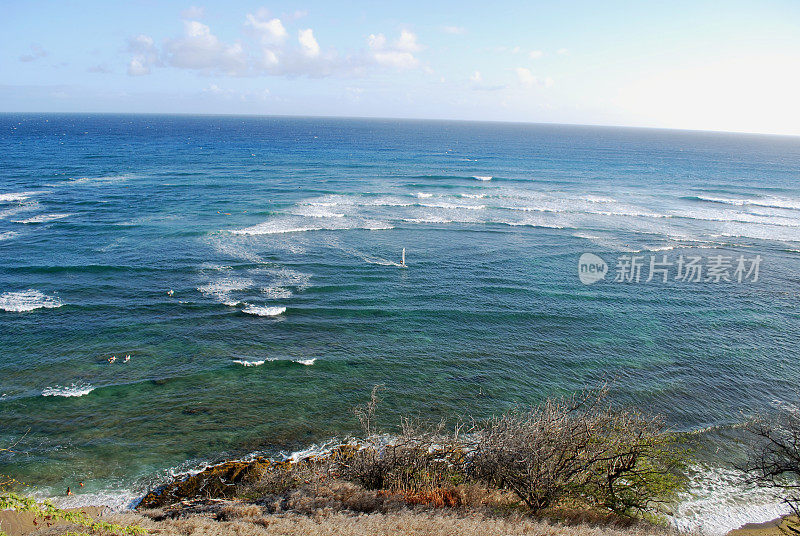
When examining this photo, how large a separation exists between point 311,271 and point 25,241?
23.7 meters

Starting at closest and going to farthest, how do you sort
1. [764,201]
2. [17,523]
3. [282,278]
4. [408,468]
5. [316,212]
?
[17,523] < [408,468] < [282,278] < [316,212] < [764,201]

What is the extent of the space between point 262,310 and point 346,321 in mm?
4991

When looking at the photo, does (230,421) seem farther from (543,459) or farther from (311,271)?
(311,271)

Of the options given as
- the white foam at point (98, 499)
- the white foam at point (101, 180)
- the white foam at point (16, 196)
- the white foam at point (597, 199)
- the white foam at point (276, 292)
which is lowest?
the white foam at point (98, 499)

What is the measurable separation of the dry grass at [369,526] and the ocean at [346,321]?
5.12 metres

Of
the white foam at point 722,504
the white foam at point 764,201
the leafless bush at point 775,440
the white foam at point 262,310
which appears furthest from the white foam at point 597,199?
the white foam at point 722,504

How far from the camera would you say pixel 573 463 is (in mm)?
11578

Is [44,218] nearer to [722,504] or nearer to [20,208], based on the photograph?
[20,208]

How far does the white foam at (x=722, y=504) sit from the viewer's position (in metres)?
13.6

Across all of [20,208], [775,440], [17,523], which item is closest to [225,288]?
[17,523]

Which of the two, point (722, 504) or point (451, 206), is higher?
point (451, 206)

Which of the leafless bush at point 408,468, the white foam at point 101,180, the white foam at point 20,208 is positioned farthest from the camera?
the white foam at point 101,180

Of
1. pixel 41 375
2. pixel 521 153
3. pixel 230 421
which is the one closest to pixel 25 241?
pixel 41 375

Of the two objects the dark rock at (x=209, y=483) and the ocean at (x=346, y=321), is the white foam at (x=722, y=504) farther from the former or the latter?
the dark rock at (x=209, y=483)
